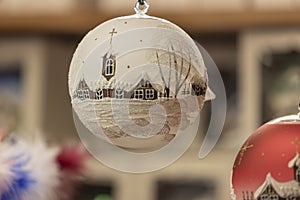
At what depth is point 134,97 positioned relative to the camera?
1.83 feet

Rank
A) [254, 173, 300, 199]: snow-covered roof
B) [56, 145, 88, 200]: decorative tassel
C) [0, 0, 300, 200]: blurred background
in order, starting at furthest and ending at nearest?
[0, 0, 300, 200]: blurred background
[56, 145, 88, 200]: decorative tassel
[254, 173, 300, 199]: snow-covered roof

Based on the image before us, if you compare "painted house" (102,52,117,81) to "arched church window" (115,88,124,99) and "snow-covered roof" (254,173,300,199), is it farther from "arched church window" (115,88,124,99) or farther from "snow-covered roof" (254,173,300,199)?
"snow-covered roof" (254,173,300,199)

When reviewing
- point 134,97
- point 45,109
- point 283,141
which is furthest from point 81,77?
point 45,109

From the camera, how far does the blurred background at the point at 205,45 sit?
1.75 metres

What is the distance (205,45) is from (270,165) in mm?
1423

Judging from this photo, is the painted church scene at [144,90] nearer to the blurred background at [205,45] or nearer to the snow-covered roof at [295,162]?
the snow-covered roof at [295,162]

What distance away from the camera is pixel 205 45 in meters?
1.96

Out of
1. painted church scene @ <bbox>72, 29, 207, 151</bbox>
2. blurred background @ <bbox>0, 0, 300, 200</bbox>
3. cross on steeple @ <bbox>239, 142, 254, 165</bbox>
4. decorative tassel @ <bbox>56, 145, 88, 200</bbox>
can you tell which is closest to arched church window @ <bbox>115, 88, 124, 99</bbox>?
painted church scene @ <bbox>72, 29, 207, 151</bbox>

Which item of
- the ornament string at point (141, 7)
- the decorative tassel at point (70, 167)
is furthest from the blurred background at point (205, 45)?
the ornament string at point (141, 7)

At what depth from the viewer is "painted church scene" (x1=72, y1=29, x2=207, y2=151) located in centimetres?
56

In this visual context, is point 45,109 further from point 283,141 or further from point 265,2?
point 283,141

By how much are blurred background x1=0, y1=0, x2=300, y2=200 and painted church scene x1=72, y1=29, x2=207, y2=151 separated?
3.64 ft

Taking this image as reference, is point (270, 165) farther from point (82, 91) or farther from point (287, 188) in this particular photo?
point (82, 91)

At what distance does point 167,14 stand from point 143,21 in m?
1.19
